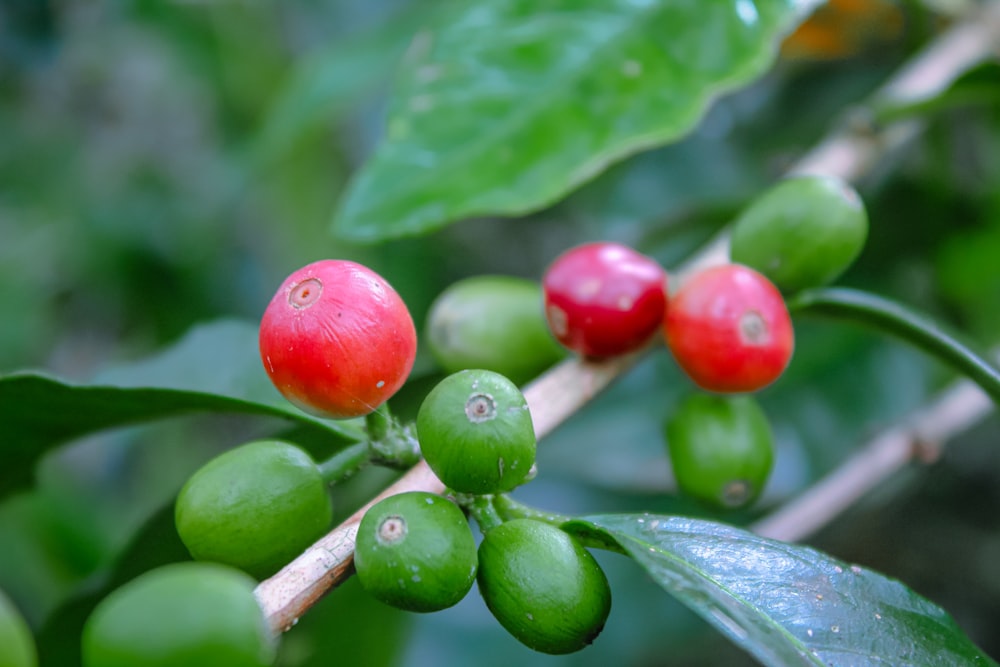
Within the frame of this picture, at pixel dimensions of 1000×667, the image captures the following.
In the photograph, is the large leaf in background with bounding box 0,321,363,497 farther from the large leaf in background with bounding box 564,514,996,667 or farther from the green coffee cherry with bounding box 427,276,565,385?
the large leaf in background with bounding box 564,514,996,667

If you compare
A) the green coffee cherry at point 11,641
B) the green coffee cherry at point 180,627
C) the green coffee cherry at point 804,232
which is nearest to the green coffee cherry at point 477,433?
the green coffee cherry at point 180,627

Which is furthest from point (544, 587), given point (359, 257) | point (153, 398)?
point (359, 257)

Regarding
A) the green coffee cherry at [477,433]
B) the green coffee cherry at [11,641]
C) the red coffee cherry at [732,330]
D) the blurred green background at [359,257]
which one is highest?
the green coffee cherry at [11,641]

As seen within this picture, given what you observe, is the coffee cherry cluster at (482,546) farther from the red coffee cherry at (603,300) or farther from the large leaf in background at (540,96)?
the large leaf in background at (540,96)

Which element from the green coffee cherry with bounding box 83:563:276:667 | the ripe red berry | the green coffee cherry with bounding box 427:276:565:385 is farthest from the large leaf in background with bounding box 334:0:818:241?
the green coffee cherry with bounding box 83:563:276:667

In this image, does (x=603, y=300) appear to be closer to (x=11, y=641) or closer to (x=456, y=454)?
(x=456, y=454)

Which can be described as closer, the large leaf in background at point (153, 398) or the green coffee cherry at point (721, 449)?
the large leaf in background at point (153, 398)
